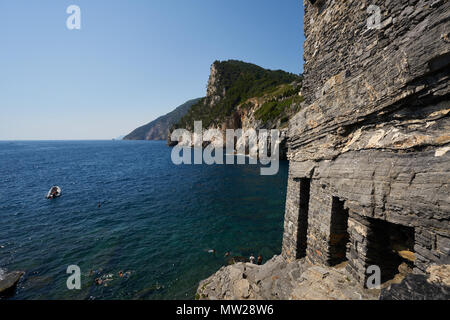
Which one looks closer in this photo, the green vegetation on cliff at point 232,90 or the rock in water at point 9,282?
the rock in water at point 9,282

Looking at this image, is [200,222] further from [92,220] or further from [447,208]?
[447,208]

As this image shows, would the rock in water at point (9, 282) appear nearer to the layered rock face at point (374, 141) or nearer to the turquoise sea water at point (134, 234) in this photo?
the turquoise sea water at point (134, 234)

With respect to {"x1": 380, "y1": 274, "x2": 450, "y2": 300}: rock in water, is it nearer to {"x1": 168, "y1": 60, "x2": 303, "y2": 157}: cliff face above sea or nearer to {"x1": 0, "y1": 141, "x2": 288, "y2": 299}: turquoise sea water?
{"x1": 0, "y1": 141, "x2": 288, "y2": 299}: turquoise sea water

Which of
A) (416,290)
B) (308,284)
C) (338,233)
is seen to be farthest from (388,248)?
(308,284)

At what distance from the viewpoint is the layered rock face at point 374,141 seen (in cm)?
419

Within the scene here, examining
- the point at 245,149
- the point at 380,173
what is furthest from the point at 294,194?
the point at 245,149

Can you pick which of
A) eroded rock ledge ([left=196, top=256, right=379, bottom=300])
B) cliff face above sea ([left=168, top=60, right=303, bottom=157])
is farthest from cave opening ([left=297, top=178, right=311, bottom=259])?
cliff face above sea ([left=168, top=60, right=303, bottom=157])

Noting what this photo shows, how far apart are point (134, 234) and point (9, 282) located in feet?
29.1

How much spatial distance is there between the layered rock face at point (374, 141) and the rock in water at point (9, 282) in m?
18.0

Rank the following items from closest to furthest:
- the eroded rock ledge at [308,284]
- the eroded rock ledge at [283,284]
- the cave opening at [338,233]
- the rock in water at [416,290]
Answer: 1. the rock in water at [416,290]
2. the eroded rock ledge at [308,284]
3. the eroded rock ledge at [283,284]
4. the cave opening at [338,233]

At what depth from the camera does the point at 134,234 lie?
2083cm

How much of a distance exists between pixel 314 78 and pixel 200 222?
1945 centimetres

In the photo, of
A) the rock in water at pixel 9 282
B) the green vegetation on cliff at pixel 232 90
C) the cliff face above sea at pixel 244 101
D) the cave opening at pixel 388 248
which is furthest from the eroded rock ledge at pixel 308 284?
the green vegetation on cliff at pixel 232 90

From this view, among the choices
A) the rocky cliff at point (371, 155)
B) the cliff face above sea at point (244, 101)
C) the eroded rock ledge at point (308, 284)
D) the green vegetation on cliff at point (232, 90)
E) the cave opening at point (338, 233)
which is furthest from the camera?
the green vegetation on cliff at point (232, 90)
